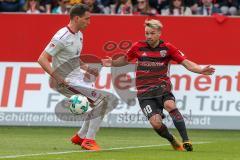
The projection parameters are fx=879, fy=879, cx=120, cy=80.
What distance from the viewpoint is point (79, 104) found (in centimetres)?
1372

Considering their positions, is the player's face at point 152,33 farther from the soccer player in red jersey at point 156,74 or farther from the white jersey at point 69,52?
the white jersey at point 69,52

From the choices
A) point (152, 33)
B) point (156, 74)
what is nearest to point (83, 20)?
point (152, 33)

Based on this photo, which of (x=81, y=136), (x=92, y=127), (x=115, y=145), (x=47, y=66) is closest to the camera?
(x=47, y=66)

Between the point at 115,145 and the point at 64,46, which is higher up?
the point at 64,46

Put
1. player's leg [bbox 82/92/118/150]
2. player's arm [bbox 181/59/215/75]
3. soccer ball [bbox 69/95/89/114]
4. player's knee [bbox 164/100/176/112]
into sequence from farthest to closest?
player's leg [bbox 82/92/118/150]
player's knee [bbox 164/100/176/112]
soccer ball [bbox 69/95/89/114]
player's arm [bbox 181/59/215/75]

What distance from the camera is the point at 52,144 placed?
49.9 ft

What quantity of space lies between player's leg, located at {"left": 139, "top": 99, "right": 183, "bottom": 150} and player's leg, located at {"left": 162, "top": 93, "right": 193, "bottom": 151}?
162 mm

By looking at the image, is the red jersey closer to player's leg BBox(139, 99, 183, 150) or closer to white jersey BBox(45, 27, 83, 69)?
player's leg BBox(139, 99, 183, 150)

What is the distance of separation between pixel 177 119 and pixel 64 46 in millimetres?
2145

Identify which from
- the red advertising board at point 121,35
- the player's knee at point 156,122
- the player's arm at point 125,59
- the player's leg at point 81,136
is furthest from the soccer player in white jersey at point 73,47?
the red advertising board at point 121,35

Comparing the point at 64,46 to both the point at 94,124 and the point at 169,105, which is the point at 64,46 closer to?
the point at 94,124

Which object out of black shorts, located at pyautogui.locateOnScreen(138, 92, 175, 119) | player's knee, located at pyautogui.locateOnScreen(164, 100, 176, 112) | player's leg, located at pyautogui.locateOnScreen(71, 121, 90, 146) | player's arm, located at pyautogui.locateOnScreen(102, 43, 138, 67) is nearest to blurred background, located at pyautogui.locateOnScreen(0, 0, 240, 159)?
player's leg, located at pyautogui.locateOnScreen(71, 121, 90, 146)

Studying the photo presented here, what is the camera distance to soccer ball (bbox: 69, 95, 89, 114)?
13719 millimetres

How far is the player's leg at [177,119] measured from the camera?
13.7m
